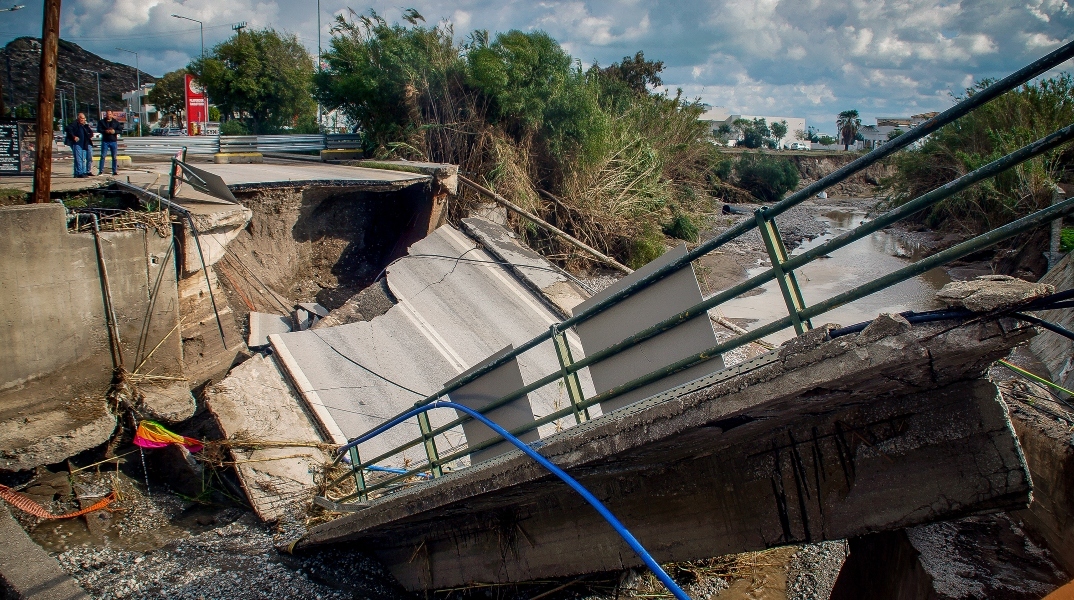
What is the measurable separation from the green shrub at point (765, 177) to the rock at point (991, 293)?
112 ft

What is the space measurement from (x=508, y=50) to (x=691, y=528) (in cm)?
1205

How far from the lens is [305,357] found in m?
7.49

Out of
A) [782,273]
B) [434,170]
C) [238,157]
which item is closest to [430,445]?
[782,273]

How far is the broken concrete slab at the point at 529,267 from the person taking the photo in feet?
31.8

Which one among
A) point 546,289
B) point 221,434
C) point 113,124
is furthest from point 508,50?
point 221,434

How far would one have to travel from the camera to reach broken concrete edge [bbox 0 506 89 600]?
4.50 m

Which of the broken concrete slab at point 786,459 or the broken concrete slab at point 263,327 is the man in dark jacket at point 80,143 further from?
the broken concrete slab at point 786,459

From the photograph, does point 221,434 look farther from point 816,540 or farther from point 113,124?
point 113,124

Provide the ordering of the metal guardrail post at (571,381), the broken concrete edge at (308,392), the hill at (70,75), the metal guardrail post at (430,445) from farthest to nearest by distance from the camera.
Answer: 1. the hill at (70,75)
2. the broken concrete edge at (308,392)
3. the metal guardrail post at (430,445)
4. the metal guardrail post at (571,381)

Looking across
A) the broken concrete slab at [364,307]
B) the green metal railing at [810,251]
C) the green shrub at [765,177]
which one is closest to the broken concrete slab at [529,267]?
the broken concrete slab at [364,307]

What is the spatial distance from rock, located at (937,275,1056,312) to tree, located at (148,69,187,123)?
43.9 meters

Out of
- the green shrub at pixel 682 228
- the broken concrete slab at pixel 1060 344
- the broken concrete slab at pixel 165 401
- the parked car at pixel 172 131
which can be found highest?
the parked car at pixel 172 131

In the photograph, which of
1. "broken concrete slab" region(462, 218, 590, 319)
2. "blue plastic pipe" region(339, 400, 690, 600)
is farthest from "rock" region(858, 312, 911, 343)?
"broken concrete slab" region(462, 218, 590, 319)

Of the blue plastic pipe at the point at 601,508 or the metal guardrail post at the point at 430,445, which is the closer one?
the blue plastic pipe at the point at 601,508
